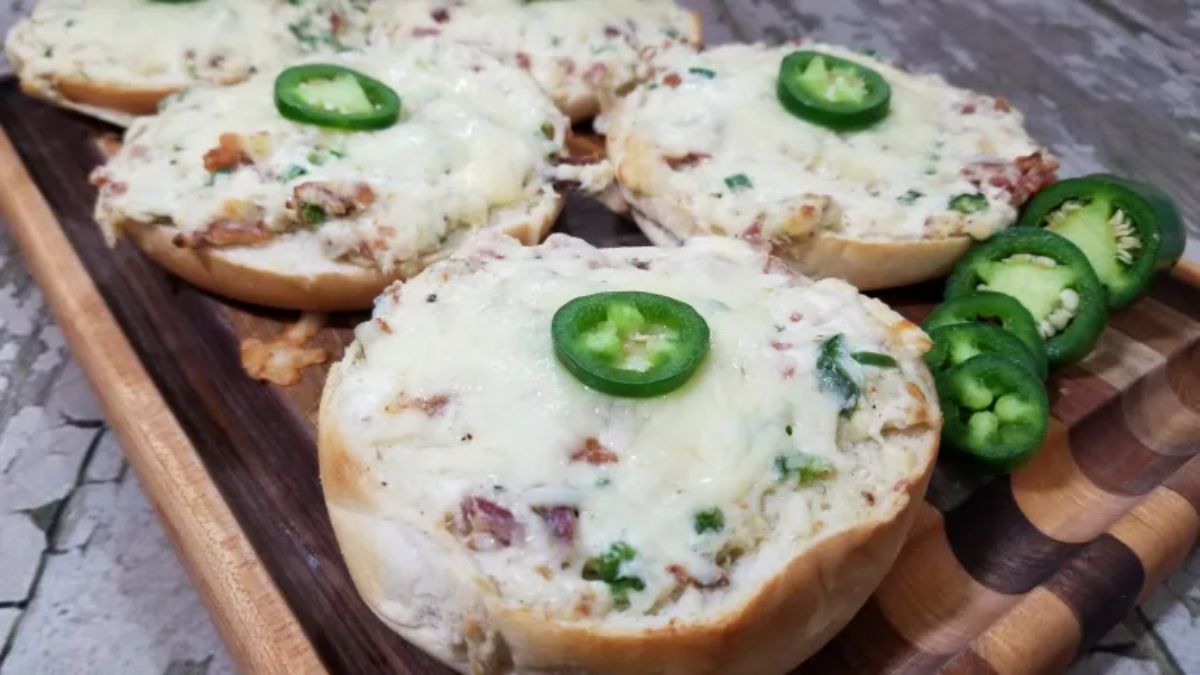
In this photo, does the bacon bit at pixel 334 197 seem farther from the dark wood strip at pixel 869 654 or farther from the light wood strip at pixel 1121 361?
the light wood strip at pixel 1121 361

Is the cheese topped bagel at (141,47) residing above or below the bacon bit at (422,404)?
below

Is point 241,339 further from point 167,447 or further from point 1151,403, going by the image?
point 1151,403


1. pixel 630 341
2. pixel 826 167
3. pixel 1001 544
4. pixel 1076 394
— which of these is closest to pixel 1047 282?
pixel 1076 394

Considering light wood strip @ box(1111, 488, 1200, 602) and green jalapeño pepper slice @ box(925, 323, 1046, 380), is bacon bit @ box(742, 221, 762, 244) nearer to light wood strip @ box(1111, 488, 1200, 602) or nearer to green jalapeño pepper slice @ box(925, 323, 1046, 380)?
green jalapeño pepper slice @ box(925, 323, 1046, 380)

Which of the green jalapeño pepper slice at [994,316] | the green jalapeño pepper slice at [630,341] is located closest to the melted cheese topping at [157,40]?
the green jalapeño pepper slice at [630,341]

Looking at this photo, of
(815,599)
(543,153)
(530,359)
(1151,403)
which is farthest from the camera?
(543,153)

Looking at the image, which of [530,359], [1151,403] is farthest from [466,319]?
[1151,403]
